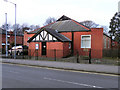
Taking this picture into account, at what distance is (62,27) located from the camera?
27.5 metres

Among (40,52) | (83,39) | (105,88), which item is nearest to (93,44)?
(83,39)

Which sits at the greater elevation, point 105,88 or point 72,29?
point 72,29

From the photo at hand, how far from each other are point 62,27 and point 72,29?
101 inches

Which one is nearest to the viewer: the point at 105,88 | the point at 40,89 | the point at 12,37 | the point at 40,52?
the point at 40,89

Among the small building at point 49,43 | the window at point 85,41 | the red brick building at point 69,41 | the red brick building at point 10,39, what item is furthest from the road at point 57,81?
the red brick building at point 10,39

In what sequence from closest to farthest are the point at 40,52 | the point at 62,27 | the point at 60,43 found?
the point at 60,43, the point at 40,52, the point at 62,27

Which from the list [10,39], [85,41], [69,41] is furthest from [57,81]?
[10,39]

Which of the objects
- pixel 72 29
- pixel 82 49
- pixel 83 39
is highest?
pixel 72 29

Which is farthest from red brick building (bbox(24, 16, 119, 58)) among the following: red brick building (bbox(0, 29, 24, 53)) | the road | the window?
red brick building (bbox(0, 29, 24, 53))

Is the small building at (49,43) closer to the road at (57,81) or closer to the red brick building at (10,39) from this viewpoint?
the road at (57,81)

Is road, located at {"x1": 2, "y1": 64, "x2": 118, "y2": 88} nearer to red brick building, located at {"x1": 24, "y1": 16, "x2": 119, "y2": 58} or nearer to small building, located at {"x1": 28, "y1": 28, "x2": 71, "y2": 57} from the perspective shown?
red brick building, located at {"x1": 24, "y1": 16, "x2": 119, "y2": 58}

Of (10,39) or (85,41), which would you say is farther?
(10,39)

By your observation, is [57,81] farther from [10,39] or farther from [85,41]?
[10,39]

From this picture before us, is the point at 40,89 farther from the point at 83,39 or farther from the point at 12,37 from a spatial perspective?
the point at 12,37
